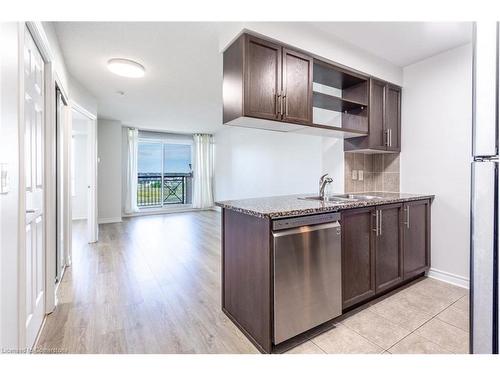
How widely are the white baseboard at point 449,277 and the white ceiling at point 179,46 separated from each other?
7.81ft

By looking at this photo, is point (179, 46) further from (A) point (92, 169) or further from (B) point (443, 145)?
(B) point (443, 145)

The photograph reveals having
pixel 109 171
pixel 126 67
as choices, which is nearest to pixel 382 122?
pixel 126 67

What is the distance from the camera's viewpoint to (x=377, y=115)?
8.82ft

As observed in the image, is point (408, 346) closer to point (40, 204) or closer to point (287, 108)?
point (287, 108)

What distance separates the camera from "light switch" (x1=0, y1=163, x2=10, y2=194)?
3.34 ft

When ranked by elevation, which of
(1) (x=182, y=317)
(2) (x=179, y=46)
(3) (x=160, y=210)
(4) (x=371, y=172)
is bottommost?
(1) (x=182, y=317)

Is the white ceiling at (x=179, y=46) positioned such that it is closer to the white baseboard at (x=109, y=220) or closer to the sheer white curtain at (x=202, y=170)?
the white baseboard at (x=109, y=220)

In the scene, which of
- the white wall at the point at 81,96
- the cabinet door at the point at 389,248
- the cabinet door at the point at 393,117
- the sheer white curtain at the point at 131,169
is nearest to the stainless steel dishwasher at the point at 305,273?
the cabinet door at the point at 389,248

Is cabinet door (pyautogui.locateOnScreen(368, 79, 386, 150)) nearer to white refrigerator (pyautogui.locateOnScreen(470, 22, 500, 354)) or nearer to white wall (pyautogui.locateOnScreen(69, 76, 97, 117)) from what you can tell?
white refrigerator (pyautogui.locateOnScreen(470, 22, 500, 354))

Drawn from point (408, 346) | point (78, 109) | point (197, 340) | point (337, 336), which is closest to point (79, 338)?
point (197, 340)

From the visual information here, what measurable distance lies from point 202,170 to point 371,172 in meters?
5.35

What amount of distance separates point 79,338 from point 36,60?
2.01 m

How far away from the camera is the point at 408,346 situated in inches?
64.1

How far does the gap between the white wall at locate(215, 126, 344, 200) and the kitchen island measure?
862 mm
